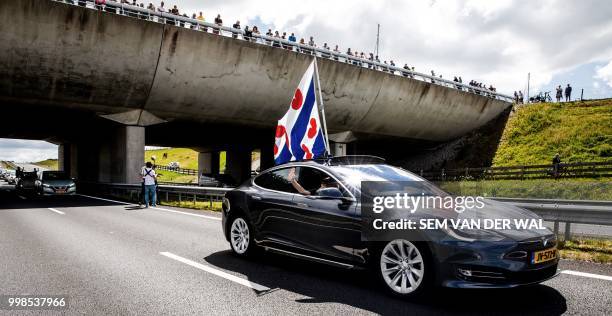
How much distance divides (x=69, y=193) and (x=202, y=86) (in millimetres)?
8408

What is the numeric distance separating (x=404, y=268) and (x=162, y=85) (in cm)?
1947

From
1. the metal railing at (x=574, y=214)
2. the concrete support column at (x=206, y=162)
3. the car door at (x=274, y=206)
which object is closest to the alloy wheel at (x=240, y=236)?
the car door at (x=274, y=206)

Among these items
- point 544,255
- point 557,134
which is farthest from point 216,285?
point 557,134

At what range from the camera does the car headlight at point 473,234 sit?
164 inches

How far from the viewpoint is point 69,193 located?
2189 cm

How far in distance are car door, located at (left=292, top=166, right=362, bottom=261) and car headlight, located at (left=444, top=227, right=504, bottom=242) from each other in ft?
3.43

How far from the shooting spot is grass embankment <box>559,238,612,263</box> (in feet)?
21.2

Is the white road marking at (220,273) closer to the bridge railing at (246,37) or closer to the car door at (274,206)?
Answer: the car door at (274,206)

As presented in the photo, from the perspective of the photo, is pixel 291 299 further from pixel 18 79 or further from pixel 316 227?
pixel 18 79

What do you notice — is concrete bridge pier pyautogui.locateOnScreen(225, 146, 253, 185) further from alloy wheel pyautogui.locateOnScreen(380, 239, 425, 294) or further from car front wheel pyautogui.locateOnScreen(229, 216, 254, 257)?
alloy wheel pyautogui.locateOnScreen(380, 239, 425, 294)

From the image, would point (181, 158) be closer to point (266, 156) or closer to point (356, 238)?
point (266, 156)

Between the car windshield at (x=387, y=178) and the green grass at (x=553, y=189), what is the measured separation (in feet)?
40.6

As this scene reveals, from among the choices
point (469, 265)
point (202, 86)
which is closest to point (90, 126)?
point (202, 86)

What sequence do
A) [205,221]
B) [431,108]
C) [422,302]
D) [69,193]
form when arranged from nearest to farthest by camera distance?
[422,302]
[205,221]
[69,193]
[431,108]
